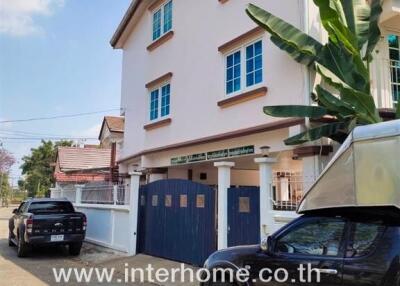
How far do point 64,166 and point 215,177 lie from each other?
21633 millimetres

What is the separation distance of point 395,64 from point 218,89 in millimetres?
4484

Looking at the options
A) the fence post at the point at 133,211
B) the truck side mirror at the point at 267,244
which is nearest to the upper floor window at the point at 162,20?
the fence post at the point at 133,211

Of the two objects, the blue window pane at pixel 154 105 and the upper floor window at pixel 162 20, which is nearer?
the upper floor window at pixel 162 20

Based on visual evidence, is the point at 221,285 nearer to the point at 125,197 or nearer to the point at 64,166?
the point at 125,197

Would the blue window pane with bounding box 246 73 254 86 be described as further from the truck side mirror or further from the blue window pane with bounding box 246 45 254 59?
the truck side mirror

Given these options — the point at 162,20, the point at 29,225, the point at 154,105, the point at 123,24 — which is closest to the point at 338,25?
the point at 154,105

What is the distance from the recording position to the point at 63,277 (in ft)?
32.4

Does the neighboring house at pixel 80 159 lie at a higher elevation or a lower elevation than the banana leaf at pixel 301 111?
higher

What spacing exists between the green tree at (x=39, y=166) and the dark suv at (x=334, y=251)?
5720 cm

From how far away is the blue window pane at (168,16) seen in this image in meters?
15.3

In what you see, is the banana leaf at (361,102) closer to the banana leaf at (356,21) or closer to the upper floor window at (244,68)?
the banana leaf at (356,21)

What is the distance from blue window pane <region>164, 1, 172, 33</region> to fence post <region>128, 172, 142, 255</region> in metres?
5.54

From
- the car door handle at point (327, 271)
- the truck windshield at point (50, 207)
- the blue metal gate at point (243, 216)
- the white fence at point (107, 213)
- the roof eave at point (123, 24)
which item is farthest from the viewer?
the roof eave at point (123, 24)

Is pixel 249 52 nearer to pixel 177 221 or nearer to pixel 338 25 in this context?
pixel 338 25
